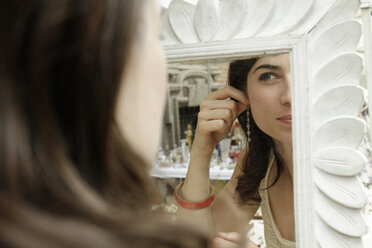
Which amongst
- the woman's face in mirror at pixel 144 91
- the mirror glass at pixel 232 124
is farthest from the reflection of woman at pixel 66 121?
the mirror glass at pixel 232 124

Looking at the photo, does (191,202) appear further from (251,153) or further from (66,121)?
(66,121)

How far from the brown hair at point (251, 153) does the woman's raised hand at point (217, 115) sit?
1 centimetres

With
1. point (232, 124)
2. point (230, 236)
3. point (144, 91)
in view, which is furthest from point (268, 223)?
point (144, 91)

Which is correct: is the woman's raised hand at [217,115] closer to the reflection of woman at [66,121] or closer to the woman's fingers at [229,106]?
the woman's fingers at [229,106]

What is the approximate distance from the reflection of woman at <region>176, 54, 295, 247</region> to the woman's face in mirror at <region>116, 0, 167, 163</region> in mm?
219

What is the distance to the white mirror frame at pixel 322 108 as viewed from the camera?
1.41 feet

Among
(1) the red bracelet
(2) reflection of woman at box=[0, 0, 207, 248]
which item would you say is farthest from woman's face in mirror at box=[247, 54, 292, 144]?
(2) reflection of woman at box=[0, 0, 207, 248]

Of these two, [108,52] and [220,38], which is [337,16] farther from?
[108,52]

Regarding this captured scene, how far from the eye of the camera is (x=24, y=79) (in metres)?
0.20

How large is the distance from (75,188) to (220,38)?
13.6 inches

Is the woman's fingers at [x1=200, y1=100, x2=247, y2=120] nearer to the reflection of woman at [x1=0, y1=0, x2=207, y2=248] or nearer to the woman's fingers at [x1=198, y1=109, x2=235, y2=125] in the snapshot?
the woman's fingers at [x1=198, y1=109, x2=235, y2=125]

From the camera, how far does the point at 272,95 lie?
0.45m

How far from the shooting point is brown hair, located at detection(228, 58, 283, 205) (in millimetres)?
471

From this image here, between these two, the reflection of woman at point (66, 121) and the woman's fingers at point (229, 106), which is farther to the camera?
the woman's fingers at point (229, 106)
